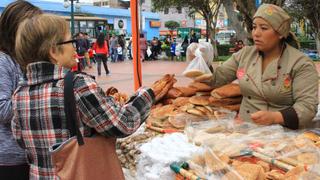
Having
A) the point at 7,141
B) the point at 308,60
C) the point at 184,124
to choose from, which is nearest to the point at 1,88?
the point at 7,141

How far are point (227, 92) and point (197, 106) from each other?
0.23 metres

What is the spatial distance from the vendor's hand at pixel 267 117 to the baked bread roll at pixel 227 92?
18.9 inches

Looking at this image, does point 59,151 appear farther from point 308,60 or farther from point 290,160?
point 308,60

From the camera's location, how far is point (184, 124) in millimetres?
2805

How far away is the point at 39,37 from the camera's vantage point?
1.63 m

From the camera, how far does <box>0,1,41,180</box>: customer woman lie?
6.58ft

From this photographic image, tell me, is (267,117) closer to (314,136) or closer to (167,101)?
(314,136)

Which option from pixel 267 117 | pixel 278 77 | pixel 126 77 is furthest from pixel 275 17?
pixel 126 77

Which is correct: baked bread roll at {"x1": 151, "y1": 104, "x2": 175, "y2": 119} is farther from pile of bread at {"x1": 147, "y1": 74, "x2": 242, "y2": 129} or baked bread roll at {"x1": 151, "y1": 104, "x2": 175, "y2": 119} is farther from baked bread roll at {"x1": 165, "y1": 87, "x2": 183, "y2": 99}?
baked bread roll at {"x1": 165, "y1": 87, "x2": 183, "y2": 99}

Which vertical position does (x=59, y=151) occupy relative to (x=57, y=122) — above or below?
below

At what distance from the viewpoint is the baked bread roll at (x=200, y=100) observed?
301cm

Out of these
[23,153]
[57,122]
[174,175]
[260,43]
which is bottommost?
[174,175]

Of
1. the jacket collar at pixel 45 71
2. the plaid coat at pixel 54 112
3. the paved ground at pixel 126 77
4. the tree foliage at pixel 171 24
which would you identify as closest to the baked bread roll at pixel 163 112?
the plaid coat at pixel 54 112

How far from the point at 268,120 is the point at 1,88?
4.67ft
